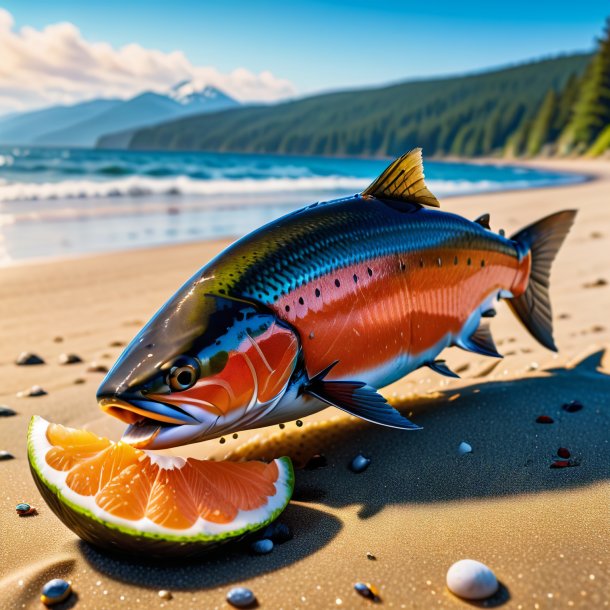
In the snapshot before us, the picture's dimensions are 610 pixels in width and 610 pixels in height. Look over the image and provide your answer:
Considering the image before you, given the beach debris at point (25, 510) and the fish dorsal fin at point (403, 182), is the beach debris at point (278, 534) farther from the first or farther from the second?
the fish dorsal fin at point (403, 182)

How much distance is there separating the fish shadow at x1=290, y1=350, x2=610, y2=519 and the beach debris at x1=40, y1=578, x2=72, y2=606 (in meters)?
0.96

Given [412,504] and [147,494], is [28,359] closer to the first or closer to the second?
[147,494]

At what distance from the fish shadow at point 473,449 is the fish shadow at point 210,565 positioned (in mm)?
339

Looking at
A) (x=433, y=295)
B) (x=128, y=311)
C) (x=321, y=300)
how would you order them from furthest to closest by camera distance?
(x=128, y=311) → (x=433, y=295) → (x=321, y=300)

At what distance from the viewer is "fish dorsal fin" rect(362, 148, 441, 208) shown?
3.14 meters

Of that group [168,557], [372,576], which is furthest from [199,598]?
[372,576]

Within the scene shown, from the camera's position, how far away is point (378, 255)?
2.88 meters

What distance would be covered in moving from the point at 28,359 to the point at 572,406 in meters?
4.05

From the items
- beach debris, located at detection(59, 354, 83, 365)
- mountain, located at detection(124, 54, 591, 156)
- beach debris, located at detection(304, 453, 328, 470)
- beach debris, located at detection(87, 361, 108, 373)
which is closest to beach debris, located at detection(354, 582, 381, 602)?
beach debris, located at detection(304, 453, 328, 470)

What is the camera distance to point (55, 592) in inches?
78.5

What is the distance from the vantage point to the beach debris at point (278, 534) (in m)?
2.30

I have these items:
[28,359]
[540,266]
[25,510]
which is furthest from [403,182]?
[28,359]

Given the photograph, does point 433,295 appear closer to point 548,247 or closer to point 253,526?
point 548,247

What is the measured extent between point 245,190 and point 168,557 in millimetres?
29926
